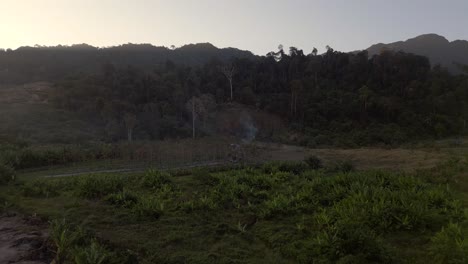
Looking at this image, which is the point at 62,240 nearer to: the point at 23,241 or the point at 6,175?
the point at 23,241

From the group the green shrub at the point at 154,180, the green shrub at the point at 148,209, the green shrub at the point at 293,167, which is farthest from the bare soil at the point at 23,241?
the green shrub at the point at 293,167

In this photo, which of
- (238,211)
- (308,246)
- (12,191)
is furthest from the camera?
(12,191)

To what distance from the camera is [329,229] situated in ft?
26.0

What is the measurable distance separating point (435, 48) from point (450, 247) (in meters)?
148

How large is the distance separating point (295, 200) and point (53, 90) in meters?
51.8

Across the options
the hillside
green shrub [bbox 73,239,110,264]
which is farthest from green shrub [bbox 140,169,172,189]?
the hillside

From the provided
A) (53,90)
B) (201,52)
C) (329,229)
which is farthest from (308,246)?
(201,52)

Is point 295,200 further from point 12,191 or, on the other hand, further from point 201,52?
point 201,52

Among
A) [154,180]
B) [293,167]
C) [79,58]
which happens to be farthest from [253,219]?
[79,58]

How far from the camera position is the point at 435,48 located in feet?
447

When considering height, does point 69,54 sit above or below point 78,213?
above

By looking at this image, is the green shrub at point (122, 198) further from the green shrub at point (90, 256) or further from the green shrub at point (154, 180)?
the green shrub at point (90, 256)

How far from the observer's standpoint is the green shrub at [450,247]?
6.42 m

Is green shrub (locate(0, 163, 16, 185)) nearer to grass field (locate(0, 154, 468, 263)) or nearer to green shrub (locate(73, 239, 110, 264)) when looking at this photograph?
grass field (locate(0, 154, 468, 263))
